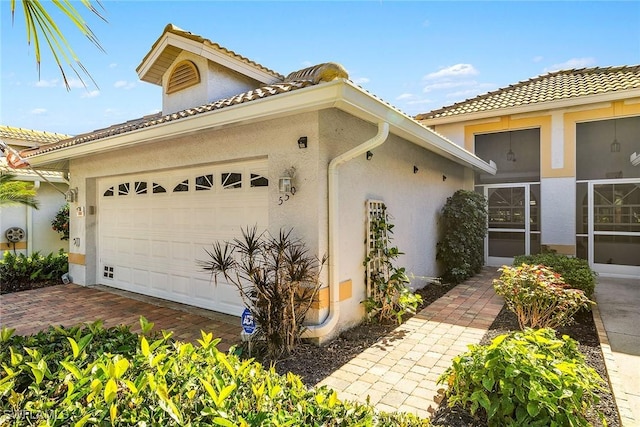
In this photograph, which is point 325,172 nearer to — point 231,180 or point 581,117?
point 231,180

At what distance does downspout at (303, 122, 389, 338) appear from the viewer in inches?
221

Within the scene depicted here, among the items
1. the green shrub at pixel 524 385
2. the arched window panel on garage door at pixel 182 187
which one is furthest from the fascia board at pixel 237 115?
the green shrub at pixel 524 385

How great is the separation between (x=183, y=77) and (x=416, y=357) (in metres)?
9.44

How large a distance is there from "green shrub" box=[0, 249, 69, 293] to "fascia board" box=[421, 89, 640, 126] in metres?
14.4

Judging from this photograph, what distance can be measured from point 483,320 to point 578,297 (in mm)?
1831

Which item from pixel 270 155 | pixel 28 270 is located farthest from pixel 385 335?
pixel 28 270

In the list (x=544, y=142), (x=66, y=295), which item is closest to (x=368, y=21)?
(x=544, y=142)

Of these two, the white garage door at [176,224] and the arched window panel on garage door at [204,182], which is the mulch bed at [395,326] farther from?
the arched window panel on garage door at [204,182]

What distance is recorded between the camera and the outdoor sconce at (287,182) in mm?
5762

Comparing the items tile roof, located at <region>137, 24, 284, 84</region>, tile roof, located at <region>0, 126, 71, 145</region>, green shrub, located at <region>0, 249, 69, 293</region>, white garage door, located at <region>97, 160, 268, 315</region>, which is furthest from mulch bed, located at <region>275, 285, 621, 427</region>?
tile roof, located at <region>0, 126, 71, 145</region>

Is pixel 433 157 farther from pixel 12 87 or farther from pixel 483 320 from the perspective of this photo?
pixel 12 87

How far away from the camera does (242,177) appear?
711 cm

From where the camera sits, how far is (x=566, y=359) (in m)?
3.59

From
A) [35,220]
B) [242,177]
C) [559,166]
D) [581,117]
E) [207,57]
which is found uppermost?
[207,57]
